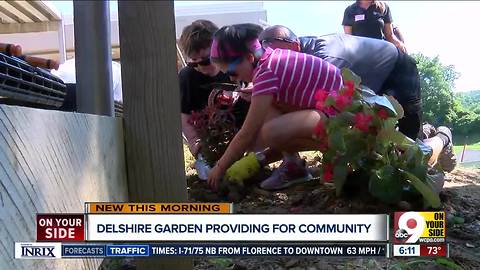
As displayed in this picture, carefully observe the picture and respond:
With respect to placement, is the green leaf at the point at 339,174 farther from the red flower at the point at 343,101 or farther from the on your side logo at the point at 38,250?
the on your side logo at the point at 38,250

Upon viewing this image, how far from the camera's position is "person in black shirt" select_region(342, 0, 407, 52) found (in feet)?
9.66

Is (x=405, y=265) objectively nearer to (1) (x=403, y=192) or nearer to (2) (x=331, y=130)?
(1) (x=403, y=192)

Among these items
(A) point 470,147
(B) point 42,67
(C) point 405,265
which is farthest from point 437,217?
(B) point 42,67

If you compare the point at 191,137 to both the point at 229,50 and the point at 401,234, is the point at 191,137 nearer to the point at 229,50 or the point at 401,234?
the point at 229,50

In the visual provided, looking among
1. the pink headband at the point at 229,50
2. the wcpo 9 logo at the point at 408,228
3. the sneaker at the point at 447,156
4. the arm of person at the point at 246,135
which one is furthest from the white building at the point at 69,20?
the wcpo 9 logo at the point at 408,228

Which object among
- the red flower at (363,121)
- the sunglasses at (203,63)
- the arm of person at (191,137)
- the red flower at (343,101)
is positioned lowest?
the arm of person at (191,137)

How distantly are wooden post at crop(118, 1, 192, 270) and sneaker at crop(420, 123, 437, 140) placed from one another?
1443 mm

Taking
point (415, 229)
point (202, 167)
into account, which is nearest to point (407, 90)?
point (202, 167)

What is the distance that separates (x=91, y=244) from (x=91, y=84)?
1.62ft

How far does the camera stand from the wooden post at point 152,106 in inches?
43.7

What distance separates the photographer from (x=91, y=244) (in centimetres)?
113

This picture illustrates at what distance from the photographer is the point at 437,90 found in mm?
2018

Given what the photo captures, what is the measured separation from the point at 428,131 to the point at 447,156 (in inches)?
7.6

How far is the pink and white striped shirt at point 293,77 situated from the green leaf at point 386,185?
48 centimetres
